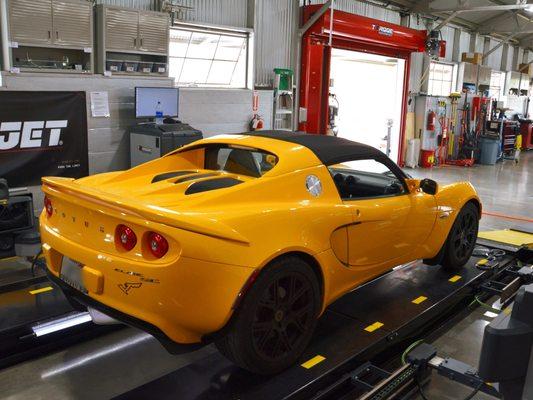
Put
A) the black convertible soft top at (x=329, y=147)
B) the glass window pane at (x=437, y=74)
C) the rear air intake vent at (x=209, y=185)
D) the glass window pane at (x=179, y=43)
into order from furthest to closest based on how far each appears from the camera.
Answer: the glass window pane at (x=437, y=74)
the glass window pane at (x=179, y=43)
the black convertible soft top at (x=329, y=147)
the rear air intake vent at (x=209, y=185)

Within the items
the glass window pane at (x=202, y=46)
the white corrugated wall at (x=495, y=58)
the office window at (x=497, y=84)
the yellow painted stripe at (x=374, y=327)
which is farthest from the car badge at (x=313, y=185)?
the office window at (x=497, y=84)

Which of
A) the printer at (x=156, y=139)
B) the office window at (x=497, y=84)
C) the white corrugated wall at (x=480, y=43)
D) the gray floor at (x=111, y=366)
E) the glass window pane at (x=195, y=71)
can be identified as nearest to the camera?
the gray floor at (x=111, y=366)

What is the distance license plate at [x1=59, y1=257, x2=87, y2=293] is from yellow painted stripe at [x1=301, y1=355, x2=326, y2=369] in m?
1.16

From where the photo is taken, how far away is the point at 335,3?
36.2ft

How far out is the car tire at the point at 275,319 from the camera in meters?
2.36

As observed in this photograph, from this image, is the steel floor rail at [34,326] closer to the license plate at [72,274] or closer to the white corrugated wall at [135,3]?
the license plate at [72,274]

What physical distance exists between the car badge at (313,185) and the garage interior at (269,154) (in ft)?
1.27

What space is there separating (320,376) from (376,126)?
13.3 metres

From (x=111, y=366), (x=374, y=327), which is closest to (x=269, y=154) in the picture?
(x=374, y=327)

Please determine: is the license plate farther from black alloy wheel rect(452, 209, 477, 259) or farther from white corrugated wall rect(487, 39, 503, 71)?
white corrugated wall rect(487, 39, 503, 71)

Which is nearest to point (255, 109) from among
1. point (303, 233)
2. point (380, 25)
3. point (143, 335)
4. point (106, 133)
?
point (106, 133)

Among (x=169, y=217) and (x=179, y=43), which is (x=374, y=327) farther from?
(x=179, y=43)

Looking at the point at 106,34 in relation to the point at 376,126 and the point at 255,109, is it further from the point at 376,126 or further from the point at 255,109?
the point at 376,126

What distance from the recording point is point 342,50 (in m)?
11.9
